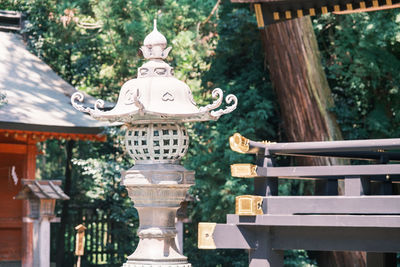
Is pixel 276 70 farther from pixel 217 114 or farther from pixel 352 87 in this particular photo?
pixel 217 114

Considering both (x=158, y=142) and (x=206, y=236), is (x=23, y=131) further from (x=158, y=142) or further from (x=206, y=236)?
(x=158, y=142)

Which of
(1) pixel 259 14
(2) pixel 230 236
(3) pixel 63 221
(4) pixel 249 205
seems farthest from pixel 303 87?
(4) pixel 249 205

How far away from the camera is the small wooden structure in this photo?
621cm

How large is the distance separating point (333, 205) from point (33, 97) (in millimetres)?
7789

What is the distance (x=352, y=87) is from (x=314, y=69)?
85 cm

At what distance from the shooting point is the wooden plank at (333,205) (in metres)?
6.12

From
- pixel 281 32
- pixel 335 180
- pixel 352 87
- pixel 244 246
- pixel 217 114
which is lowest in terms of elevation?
pixel 244 246

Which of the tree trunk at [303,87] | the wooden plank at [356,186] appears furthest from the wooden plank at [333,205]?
the tree trunk at [303,87]

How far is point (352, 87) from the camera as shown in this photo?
43.0 feet

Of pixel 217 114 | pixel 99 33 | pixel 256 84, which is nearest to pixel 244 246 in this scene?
pixel 217 114

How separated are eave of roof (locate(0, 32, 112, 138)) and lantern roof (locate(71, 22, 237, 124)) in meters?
5.78

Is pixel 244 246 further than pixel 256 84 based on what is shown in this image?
No

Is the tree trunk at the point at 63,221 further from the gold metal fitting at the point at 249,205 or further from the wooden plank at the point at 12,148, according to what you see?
the gold metal fitting at the point at 249,205

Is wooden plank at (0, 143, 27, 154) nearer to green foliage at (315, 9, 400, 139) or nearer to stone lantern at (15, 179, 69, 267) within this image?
stone lantern at (15, 179, 69, 267)
